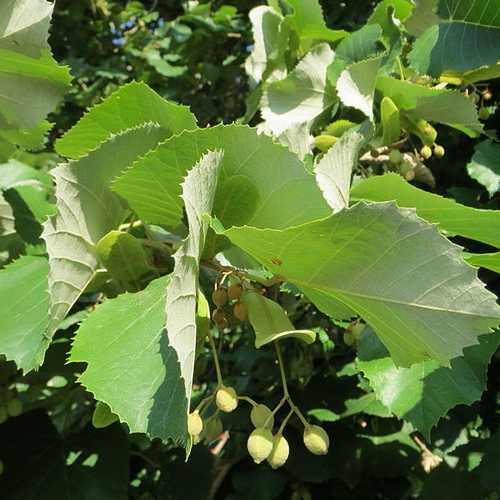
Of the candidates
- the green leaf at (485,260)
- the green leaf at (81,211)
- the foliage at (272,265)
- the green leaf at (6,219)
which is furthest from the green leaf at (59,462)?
the green leaf at (485,260)

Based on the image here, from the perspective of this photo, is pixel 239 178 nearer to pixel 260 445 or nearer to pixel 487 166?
pixel 260 445

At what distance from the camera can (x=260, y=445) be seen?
691 mm

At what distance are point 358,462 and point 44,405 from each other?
807mm

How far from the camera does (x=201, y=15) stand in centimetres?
247

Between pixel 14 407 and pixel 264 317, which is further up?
pixel 264 317

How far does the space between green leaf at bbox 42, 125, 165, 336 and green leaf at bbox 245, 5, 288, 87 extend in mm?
635

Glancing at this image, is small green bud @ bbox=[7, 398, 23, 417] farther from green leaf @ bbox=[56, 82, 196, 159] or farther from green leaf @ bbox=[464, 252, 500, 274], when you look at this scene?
green leaf @ bbox=[464, 252, 500, 274]

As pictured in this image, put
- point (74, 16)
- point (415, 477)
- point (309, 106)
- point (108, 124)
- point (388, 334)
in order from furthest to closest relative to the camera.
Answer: point (74, 16) → point (415, 477) → point (309, 106) → point (108, 124) → point (388, 334)

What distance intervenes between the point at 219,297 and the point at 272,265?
104mm

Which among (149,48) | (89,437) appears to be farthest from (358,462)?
(149,48)

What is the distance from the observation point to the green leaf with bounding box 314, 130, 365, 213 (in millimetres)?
692

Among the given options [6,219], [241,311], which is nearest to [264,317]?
[241,311]

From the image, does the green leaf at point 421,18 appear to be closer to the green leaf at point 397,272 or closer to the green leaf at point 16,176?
the green leaf at point 397,272

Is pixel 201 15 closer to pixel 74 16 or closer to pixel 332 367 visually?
pixel 74 16
